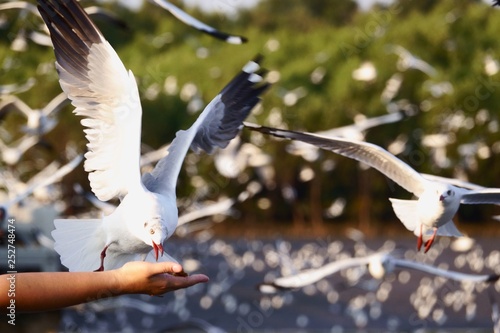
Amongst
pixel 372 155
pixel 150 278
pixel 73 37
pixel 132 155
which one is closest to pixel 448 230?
pixel 372 155

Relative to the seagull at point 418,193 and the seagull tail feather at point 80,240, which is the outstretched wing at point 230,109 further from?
the seagull tail feather at point 80,240

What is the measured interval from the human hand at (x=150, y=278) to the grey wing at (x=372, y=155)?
2129 millimetres

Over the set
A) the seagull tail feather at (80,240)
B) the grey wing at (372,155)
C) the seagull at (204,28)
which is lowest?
the seagull tail feather at (80,240)

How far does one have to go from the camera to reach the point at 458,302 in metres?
14.3

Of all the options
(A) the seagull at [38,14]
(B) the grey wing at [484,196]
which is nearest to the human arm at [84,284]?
(B) the grey wing at [484,196]

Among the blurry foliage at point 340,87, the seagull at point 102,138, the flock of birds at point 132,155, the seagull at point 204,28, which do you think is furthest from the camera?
the blurry foliage at point 340,87

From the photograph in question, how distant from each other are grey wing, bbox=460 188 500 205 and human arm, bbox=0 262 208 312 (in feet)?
7.72

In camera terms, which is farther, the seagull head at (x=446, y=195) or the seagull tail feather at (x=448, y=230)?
the seagull tail feather at (x=448, y=230)

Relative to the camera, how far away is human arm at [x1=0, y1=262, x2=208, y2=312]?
271 centimetres

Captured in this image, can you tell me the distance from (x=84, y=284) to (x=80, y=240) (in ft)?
6.67

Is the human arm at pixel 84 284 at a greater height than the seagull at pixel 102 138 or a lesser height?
lesser

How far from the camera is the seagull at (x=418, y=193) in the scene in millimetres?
5176

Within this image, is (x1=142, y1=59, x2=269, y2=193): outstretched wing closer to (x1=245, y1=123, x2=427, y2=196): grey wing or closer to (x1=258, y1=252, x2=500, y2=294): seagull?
(x1=245, y1=123, x2=427, y2=196): grey wing

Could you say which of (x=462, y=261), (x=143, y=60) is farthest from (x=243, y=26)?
(x=462, y=261)
